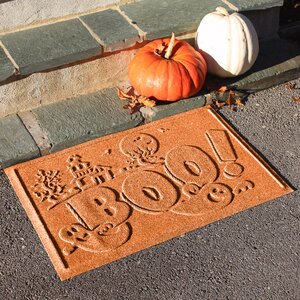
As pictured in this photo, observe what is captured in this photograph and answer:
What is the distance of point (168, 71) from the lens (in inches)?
179

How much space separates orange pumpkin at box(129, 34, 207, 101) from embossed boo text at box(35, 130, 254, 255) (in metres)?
0.36

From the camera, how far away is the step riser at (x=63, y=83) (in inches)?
179

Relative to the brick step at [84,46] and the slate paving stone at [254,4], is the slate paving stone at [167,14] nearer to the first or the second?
the brick step at [84,46]

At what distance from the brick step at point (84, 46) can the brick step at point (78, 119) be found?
102mm

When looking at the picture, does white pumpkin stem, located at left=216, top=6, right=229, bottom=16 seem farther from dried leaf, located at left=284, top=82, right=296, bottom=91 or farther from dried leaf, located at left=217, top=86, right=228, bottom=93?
dried leaf, located at left=284, top=82, right=296, bottom=91

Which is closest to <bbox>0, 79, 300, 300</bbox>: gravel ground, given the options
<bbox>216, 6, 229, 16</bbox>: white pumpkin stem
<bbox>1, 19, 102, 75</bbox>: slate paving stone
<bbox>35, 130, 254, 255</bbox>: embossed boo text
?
<bbox>35, 130, 254, 255</bbox>: embossed boo text

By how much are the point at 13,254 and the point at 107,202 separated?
65 cm

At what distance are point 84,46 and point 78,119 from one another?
518mm

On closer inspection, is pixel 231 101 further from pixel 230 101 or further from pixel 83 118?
pixel 83 118

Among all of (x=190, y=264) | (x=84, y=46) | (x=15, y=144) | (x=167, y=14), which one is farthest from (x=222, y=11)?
(x=190, y=264)

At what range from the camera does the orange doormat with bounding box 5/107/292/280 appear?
383 cm

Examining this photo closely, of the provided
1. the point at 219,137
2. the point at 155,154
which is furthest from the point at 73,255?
the point at 219,137

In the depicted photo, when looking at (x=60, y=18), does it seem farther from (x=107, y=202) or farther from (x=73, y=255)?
(x=73, y=255)

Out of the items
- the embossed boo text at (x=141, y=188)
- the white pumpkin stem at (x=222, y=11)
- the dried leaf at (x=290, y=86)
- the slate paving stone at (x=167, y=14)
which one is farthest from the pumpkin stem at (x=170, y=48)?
the dried leaf at (x=290, y=86)
